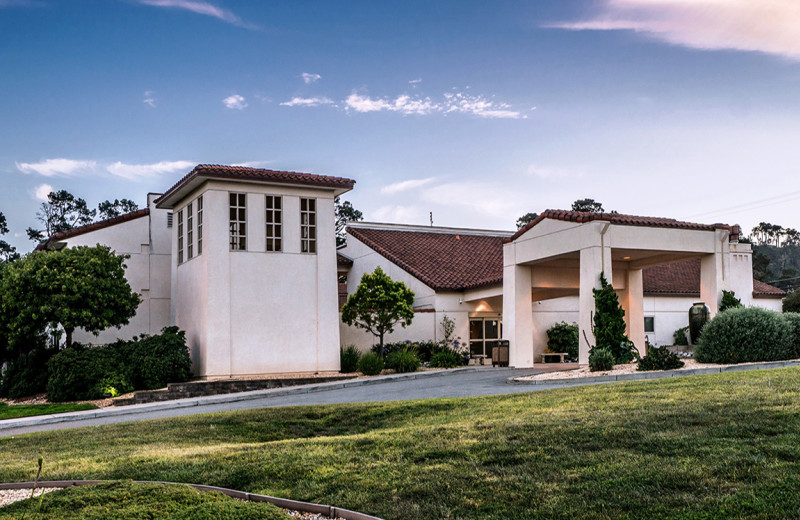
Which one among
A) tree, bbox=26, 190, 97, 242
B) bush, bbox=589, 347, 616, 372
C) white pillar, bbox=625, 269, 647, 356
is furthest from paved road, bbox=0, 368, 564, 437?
tree, bbox=26, 190, 97, 242

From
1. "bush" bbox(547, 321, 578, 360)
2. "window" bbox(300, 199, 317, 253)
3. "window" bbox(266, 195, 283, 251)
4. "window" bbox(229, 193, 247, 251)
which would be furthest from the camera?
"bush" bbox(547, 321, 578, 360)

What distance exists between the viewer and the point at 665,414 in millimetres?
9438

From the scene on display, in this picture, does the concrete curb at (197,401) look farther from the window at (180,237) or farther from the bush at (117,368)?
the window at (180,237)

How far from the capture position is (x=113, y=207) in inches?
2441

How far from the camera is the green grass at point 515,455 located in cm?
633

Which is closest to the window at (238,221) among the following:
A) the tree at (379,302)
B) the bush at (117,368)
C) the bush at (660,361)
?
the bush at (117,368)

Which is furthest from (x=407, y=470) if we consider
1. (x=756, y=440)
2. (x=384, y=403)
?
(x=384, y=403)

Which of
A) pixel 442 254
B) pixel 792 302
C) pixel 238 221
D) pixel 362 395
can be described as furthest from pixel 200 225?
pixel 792 302

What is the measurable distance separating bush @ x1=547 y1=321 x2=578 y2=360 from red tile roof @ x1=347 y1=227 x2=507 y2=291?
135 inches

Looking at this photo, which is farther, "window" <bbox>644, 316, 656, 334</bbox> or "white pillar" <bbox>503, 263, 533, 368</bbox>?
"window" <bbox>644, 316, 656, 334</bbox>

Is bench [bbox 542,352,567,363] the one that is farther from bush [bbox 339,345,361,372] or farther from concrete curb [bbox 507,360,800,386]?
concrete curb [bbox 507,360,800,386]

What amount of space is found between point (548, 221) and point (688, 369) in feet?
25.1

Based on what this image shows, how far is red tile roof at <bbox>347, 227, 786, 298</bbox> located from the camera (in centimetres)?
3122

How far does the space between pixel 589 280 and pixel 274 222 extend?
10.4 m
